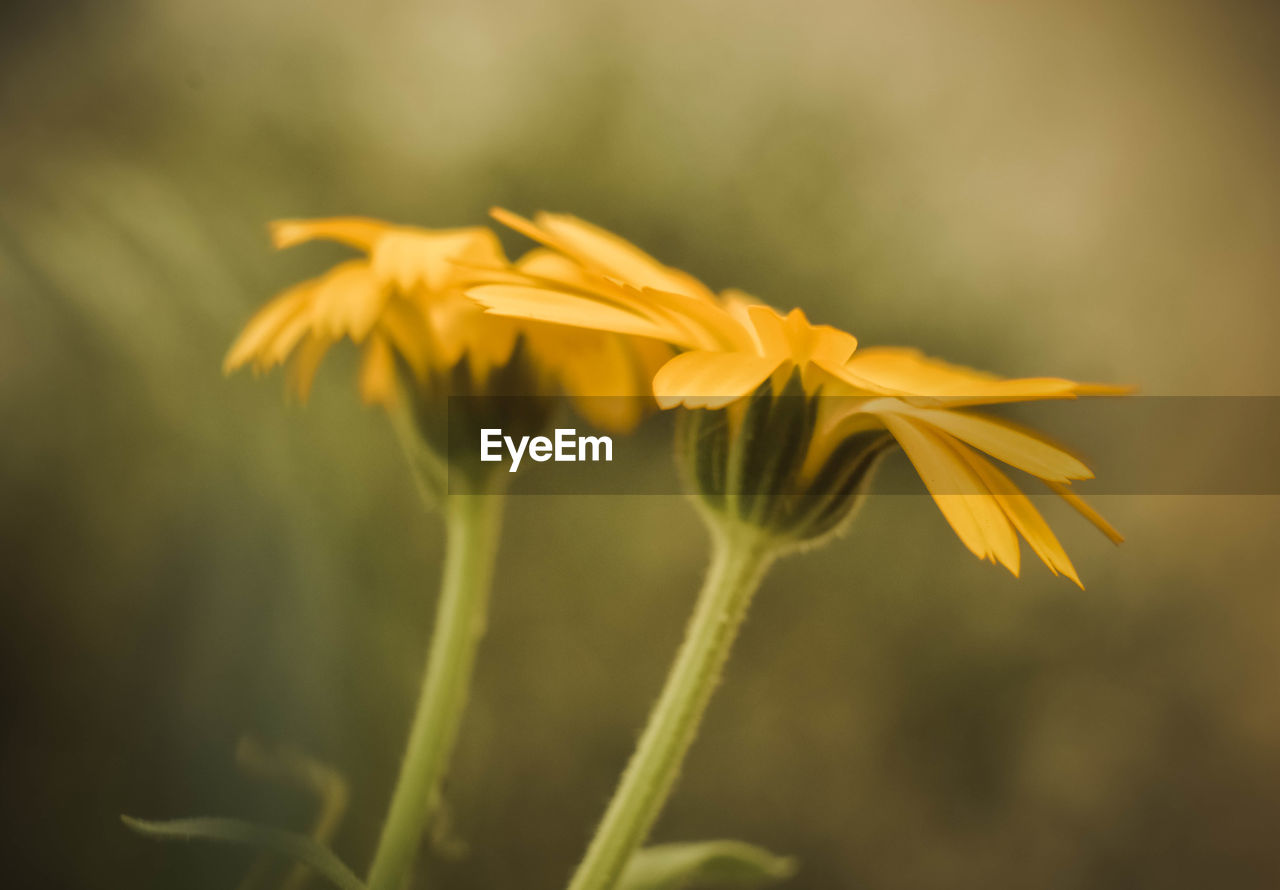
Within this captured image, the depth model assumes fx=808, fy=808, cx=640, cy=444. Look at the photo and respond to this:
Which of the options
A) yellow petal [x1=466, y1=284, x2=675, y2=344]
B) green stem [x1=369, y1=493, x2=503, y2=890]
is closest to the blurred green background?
green stem [x1=369, y1=493, x2=503, y2=890]

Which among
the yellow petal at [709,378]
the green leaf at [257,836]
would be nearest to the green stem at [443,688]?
the green leaf at [257,836]

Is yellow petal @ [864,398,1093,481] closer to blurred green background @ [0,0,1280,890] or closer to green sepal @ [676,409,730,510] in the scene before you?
green sepal @ [676,409,730,510]

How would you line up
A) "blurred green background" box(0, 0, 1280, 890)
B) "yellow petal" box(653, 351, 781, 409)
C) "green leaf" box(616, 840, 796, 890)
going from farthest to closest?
"blurred green background" box(0, 0, 1280, 890) < "green leaf" box(616, 840, 796, 890) < "yellow petal" box(653, 351, 781, 409)

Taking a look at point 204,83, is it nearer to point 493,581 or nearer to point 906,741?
point 493,581

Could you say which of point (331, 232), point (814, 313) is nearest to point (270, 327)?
point (331, 232)

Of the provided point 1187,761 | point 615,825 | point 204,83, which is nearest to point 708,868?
point 615,825

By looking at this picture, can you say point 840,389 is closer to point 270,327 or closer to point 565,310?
point 565,310
